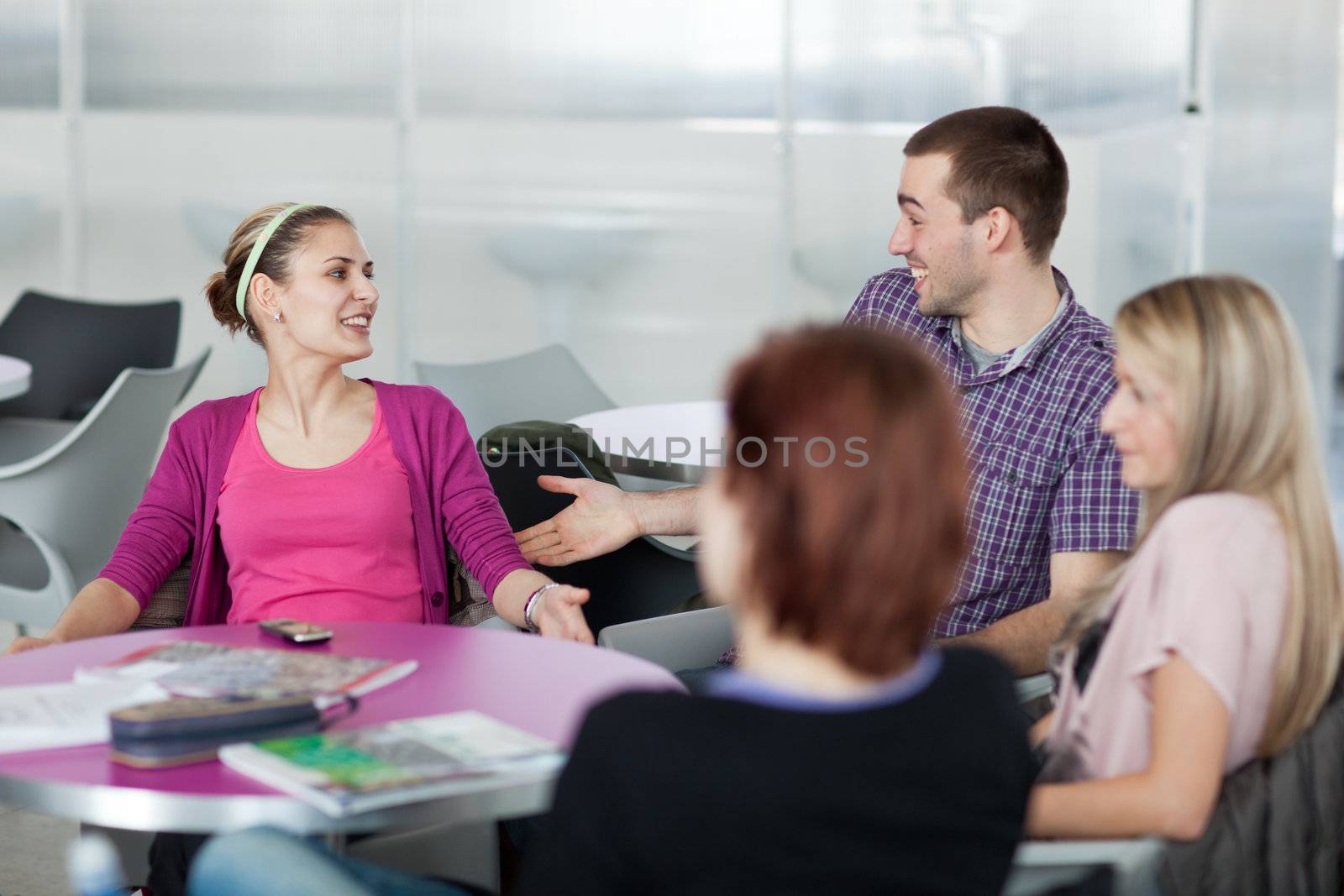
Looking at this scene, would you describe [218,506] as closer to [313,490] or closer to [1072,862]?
[313,490]

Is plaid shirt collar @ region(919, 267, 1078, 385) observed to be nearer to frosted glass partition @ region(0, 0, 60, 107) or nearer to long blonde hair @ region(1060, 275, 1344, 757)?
long blonde hair @ region(1060, 275, 1344, 757)

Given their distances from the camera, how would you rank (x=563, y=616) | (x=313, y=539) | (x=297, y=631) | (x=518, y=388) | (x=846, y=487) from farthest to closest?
(x=518, y=388), (x=313, y=539), (x=563, y=616), (x=297, y=631), (x=846, y=487)

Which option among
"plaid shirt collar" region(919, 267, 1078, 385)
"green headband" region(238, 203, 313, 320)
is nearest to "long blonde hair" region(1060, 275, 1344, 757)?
"plaid shirt collar" region(919, 267, 1078, 385)

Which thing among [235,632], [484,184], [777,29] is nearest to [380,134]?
[484,184]

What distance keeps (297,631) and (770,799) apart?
95cm

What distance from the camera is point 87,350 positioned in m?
4.32

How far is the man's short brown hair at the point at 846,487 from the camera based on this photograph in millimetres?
976

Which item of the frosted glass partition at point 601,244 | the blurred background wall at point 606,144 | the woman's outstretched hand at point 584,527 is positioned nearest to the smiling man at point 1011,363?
the woman's outstretched hand at point 584,527

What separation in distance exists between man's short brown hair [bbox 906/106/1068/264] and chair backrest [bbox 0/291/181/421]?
2699 mm

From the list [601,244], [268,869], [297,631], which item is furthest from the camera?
[601,244]

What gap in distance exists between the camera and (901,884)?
1.03 metres

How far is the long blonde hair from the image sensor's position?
4.50 ft

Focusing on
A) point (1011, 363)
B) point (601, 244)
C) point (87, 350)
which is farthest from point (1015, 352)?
point (601, 244)

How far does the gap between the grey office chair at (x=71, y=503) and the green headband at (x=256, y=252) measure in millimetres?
806
